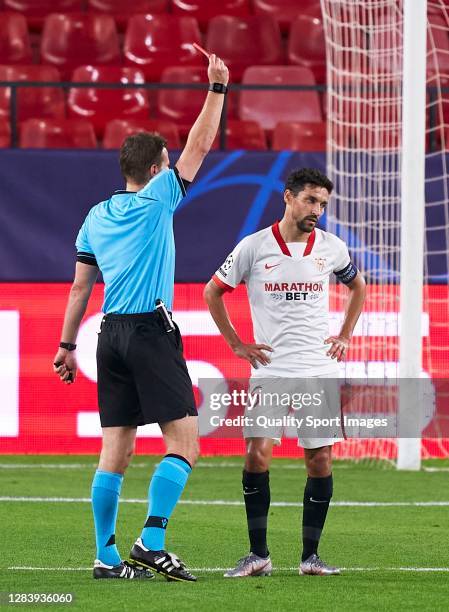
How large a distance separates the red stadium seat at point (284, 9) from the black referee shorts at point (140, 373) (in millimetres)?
10263

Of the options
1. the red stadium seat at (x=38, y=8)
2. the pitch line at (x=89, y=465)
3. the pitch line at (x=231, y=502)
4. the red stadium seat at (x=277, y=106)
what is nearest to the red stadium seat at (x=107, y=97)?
the red stadium seat at (x=277, y=106)

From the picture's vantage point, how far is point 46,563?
260 inches

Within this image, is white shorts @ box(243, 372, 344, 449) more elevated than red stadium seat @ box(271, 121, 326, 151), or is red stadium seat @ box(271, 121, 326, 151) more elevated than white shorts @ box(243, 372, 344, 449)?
red stadium seat @ box(271, 121, 326, 151)

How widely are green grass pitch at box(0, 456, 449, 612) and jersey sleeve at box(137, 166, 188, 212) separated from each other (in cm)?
159

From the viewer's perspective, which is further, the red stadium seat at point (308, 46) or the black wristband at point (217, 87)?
the red stadium seat at point (308, 46)

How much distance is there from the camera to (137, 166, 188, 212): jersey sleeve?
5.96 meters

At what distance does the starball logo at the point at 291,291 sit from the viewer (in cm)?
643

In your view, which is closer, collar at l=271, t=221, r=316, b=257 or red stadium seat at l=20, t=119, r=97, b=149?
collar at l=271, t=221, r=316, b=257

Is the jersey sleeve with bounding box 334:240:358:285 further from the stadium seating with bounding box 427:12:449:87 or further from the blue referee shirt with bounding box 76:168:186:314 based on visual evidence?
the stadium seating with bounding box 427:12:449:87

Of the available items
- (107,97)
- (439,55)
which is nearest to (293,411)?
(107,97)

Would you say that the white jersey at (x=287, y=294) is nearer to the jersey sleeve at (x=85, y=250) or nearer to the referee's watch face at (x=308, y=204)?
the referee's watch face at (x=308, y=204)

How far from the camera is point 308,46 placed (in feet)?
50.1

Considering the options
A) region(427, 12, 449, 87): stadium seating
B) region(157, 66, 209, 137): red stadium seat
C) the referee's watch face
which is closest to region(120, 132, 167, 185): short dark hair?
the referee's watch face

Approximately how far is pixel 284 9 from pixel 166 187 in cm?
1031
